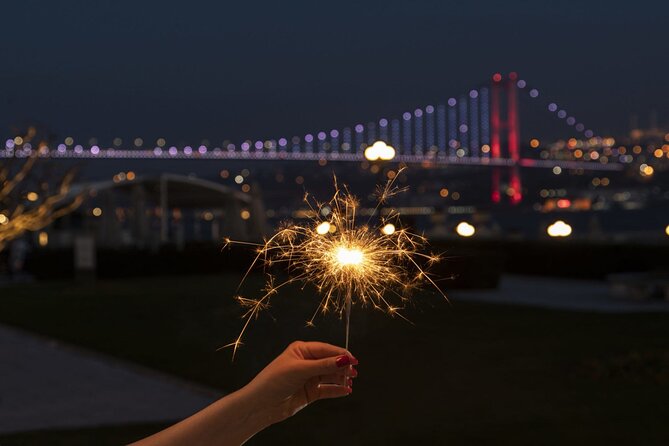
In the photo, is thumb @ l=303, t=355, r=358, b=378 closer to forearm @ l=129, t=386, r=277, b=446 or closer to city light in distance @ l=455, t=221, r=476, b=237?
forearm @ l=129, t=386, r=277, b=446

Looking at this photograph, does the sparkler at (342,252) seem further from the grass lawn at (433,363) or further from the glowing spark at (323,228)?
the grass lawn at (433,363)

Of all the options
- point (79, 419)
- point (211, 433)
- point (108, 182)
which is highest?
point (108, 182)

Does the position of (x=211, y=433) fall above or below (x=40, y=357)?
above

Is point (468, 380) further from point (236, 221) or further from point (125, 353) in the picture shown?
point (236, 221)

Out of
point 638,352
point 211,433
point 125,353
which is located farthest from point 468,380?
point 211,433

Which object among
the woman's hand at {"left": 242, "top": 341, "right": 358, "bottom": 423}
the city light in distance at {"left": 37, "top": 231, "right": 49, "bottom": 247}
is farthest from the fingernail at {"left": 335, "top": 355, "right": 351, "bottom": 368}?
the city light in distance at {"left": 37, "top": 231, "right": 49, "bottom": 247}

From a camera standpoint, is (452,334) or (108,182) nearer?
(452,334)
